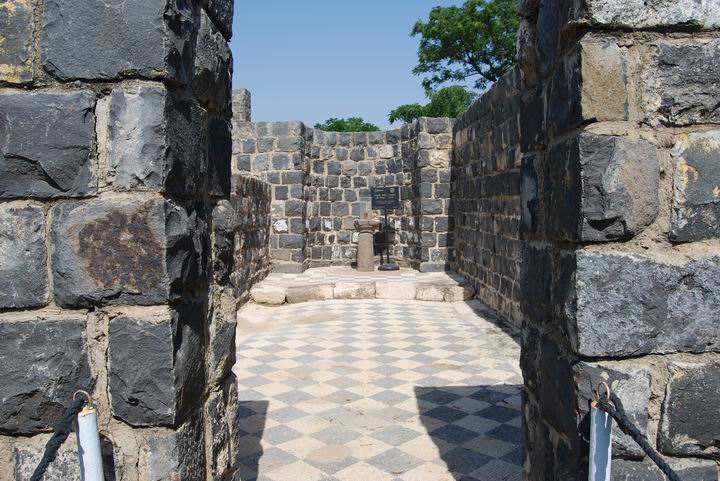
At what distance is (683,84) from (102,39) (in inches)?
66.7

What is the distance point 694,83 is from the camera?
159 cm

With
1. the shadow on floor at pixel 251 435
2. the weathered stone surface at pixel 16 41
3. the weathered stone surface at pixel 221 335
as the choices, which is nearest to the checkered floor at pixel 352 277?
the shadow on floor at pixel 251 435

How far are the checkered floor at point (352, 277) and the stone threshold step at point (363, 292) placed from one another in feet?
1.31

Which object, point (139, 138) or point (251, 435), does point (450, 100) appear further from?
point (139, 138)

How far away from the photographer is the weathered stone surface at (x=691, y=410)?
5.21 ft

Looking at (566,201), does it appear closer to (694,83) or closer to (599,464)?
(694,83)

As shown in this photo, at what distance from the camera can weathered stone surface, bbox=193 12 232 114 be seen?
2035mm

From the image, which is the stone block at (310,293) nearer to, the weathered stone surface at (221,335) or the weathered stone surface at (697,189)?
the weathered stone surface at (221,335)

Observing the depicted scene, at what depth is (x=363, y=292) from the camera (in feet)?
29.5

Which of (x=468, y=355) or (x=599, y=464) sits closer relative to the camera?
(x=599, y=464)

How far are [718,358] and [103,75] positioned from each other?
1.97m

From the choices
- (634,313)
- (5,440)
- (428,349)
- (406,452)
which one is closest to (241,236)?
(428,349)

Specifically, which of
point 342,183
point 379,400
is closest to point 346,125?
point 342,183

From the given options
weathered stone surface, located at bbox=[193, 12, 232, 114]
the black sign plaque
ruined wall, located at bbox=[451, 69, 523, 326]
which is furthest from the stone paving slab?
weathered stone surface, located at bbox=[193, 12, 232, 114]
